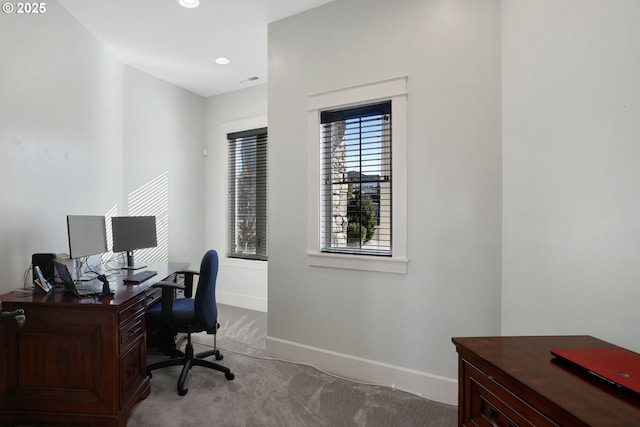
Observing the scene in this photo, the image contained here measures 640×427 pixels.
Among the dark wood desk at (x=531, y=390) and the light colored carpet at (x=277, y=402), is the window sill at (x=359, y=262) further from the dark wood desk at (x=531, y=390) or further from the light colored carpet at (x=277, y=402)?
the dark wood desk at (x=531, y=390)

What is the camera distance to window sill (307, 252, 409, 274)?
7.63 feet

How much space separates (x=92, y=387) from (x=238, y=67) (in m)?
3.40

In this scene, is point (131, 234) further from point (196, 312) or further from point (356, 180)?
point (356, 180)

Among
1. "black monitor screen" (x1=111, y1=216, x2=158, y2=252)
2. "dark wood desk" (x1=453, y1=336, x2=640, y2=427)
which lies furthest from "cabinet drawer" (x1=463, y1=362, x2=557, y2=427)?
"black monitor screen" (x1=111, y1=216, x2=158, y2=252)

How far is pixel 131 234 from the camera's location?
10.2 ft

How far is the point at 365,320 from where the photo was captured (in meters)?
2.46

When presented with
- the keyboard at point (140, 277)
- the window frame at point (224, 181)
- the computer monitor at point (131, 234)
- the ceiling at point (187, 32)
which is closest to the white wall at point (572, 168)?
the ceiling at point (187, 32)

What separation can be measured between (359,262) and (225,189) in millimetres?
2789

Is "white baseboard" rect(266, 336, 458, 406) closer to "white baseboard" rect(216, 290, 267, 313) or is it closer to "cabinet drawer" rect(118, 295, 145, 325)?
"cabinet drawer" rect(118, 295, 145, 325)

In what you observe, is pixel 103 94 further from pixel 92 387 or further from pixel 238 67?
pixel 92 387

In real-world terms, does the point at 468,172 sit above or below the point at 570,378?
above

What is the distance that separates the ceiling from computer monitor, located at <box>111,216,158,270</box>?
179 centimetres

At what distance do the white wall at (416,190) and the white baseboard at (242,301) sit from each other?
4.79ft

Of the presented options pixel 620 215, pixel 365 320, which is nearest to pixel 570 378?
pixel 620 215
